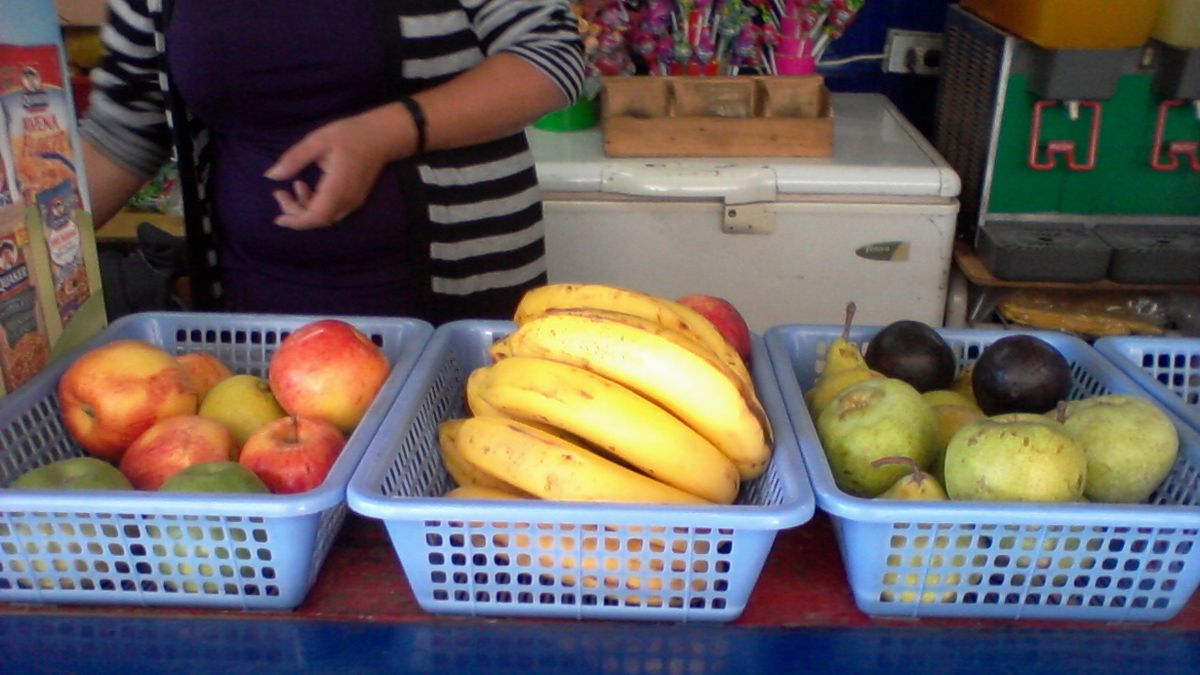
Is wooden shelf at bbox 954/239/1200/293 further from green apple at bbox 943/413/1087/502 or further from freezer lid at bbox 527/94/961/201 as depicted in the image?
green apple at bbox 943/413/1087/502

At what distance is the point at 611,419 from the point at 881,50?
216 cm

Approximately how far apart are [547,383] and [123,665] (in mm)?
375

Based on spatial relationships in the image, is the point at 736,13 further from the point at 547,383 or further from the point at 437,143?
the point at 547,383

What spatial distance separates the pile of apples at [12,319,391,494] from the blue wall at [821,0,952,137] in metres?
2.02

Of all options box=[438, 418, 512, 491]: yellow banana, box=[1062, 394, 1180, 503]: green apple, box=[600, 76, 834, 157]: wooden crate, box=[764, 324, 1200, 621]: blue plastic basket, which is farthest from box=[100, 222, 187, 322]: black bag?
box=[1062, 394, 1180, 503]: green apple

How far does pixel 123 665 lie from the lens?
726mm

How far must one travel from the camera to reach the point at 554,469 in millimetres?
746

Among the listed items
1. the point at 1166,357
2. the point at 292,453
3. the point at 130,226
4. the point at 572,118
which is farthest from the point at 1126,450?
the point at 130,226

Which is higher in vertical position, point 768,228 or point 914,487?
point 914,487

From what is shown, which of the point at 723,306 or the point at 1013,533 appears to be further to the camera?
the point at 723,306

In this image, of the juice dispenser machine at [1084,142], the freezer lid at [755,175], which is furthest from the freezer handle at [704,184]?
the juice dispenser machine at [1084,142]

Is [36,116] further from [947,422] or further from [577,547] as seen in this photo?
[947,422]

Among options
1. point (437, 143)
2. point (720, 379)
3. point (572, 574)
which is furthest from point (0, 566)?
point (437, 143)

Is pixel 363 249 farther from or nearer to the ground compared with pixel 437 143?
nearer to the ground
